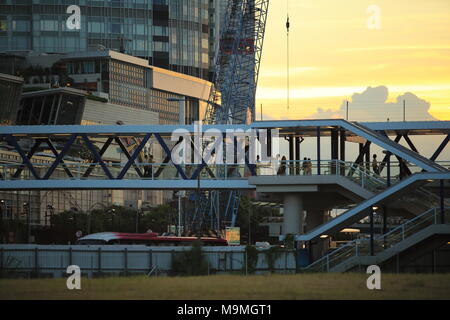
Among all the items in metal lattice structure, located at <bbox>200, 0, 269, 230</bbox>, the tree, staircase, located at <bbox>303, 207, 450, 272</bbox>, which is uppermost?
metal lattice structure, located at <bbox>200, 0, 269, 230</bbox>

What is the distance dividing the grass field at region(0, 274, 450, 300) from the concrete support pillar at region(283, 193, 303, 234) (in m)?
15.8

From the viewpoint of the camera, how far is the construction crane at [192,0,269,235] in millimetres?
173250

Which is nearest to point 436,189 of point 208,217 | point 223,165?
point 223,165

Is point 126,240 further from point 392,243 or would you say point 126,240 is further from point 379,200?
point 392,243

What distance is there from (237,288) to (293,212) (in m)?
25.0

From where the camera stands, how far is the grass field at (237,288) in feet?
→ 172

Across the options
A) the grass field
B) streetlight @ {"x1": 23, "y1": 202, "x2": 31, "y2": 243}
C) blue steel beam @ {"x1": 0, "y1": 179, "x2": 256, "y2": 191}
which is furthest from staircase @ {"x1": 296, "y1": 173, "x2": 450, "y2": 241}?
streetlight @ {"x1": 23, "y1": 202, "x2": 31, "y2": 243}

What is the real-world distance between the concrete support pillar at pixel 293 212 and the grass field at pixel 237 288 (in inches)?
624

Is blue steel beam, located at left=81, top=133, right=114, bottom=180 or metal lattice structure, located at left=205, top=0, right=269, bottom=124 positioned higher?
metal lattice structure, located at left=205, top=0, right=269, bottom=124

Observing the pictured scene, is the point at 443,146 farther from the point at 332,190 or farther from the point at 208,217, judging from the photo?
the point at 208,217

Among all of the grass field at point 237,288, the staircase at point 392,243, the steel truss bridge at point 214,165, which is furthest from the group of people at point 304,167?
the grass field at point 237,288

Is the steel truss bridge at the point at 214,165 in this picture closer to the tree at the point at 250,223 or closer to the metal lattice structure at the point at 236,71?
the metal lattice structure at the point at 236,71

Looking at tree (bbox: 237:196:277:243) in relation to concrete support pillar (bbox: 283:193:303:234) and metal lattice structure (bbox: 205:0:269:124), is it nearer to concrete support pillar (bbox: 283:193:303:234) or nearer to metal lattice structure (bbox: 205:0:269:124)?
metal lattice structure (bbox: 205:0:269:124)
